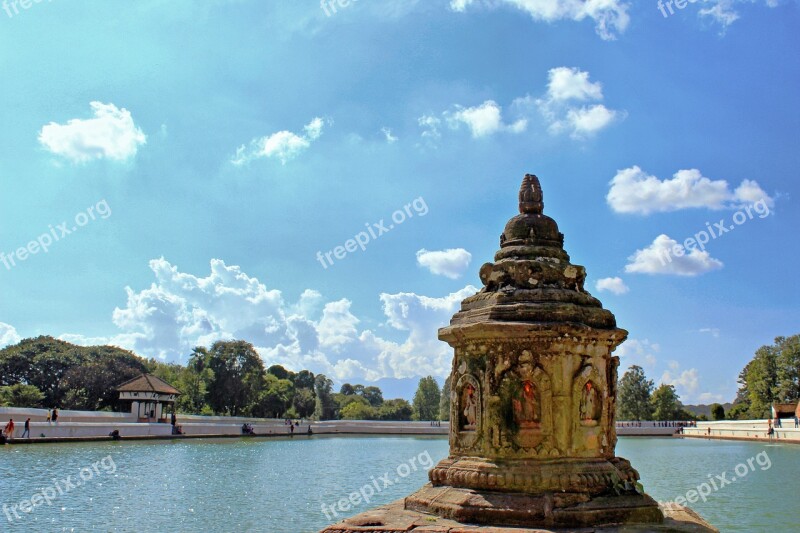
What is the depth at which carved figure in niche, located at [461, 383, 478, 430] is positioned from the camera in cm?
701

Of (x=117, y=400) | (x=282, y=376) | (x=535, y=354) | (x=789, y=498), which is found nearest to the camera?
(x=535, y=354)

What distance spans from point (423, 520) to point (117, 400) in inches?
1704

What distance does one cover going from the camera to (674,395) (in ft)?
191

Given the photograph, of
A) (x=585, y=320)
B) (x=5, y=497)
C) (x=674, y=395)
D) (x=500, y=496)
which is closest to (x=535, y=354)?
(x=585, y=320)

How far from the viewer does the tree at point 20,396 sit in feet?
122

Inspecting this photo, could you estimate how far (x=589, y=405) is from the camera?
6.93m

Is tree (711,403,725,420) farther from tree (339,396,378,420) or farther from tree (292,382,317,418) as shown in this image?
tree (292,382,317,418)

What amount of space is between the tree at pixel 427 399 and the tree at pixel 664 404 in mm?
20384

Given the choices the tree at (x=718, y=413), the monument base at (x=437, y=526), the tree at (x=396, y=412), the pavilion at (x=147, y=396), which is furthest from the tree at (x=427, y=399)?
the monument base at (x=437, y=526)

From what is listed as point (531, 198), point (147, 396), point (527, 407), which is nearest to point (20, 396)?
point (147, 396)

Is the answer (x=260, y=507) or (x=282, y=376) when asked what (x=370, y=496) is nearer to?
(x=260, y=507)

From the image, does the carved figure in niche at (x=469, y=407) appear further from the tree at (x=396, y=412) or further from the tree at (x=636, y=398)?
the tree at (x=396, y=412)

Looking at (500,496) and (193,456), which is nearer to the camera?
(500,496)

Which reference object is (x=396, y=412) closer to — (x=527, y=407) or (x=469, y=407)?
(x=469, y=407)
